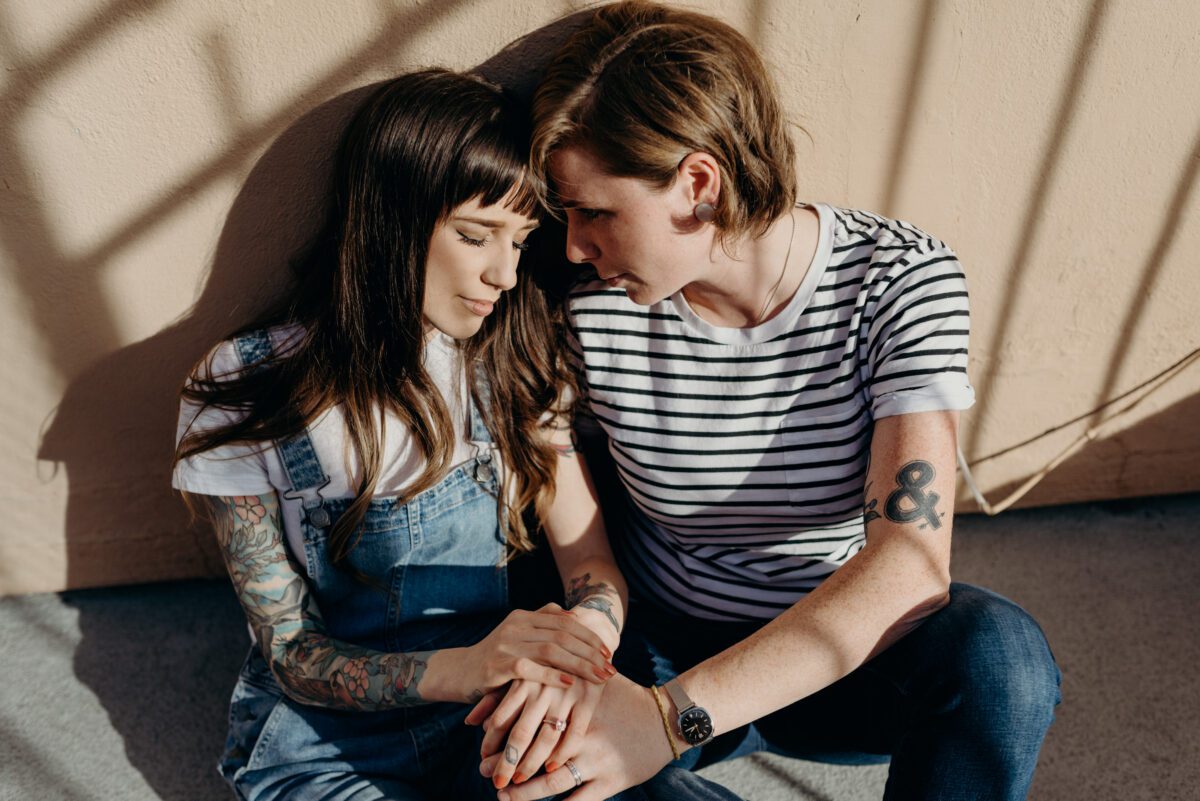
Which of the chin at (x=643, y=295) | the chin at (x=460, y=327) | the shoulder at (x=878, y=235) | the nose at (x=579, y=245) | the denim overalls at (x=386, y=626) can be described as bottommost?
the denim overalls at (x=386, y=626)

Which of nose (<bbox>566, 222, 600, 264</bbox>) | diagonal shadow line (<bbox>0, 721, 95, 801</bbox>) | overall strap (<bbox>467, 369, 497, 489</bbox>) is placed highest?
nose (<bbox>566, 222, 600, 264</bbox>)

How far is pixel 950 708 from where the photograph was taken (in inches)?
54.3

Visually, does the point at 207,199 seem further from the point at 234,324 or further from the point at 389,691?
the point at 389,691

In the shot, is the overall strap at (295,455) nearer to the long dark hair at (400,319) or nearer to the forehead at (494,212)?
the long dark hair at (400,319)

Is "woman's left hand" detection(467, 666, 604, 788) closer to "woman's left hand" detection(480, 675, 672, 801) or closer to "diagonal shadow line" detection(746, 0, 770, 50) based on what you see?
"woman's left hand" detection(480, 675, 672, 801)

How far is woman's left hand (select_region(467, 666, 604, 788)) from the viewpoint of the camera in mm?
1411

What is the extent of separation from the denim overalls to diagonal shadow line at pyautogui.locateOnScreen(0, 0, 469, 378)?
0.34m

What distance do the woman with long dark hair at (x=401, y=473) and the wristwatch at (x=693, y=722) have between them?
0.47 ft

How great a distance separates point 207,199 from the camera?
5.46 ft

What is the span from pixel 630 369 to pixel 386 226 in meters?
0.48

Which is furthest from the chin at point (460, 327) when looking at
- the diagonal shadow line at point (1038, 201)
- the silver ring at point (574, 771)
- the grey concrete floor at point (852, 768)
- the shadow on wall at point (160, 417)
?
the diagonal shadow line at point (1038, 201)

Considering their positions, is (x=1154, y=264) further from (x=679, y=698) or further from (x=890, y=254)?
(x=679, y=698)

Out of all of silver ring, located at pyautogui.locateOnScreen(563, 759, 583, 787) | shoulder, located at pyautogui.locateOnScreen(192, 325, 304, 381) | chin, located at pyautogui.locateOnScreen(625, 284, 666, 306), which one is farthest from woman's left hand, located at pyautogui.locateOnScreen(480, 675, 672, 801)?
shoulder, located at pyautogui.locateOnScreen(192, 325, 304, 381)

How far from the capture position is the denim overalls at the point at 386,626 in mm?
1584
